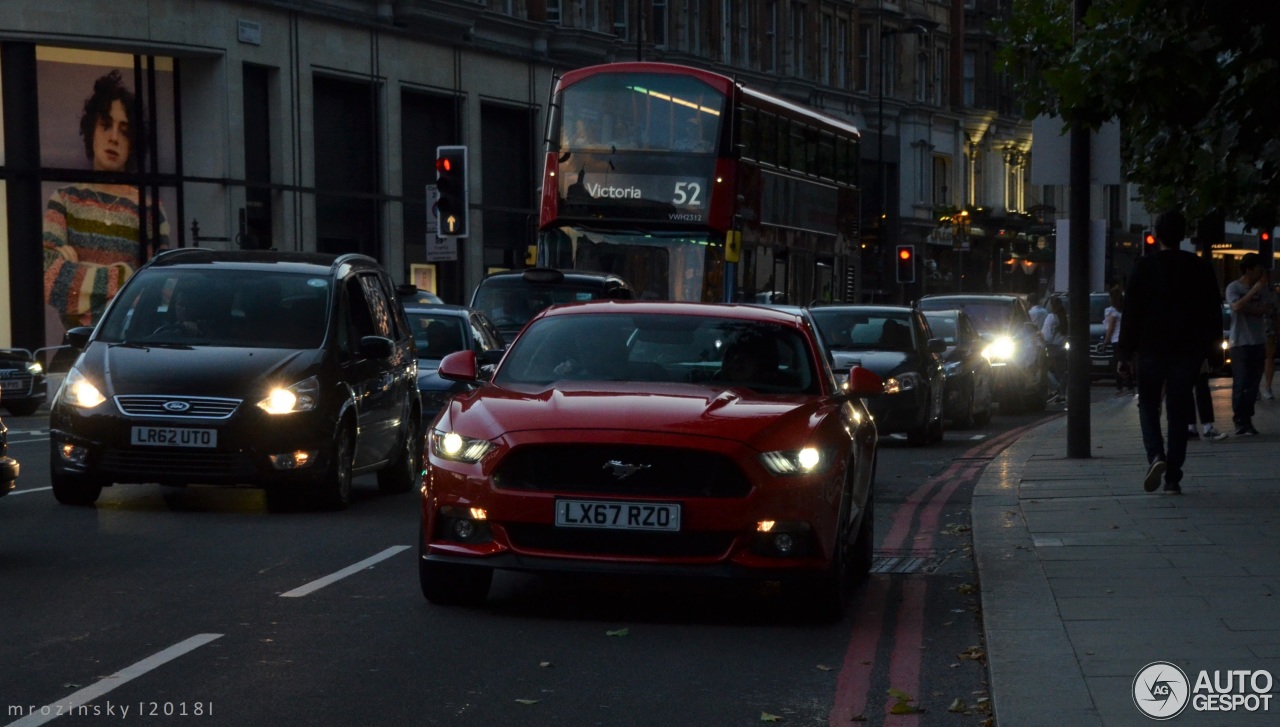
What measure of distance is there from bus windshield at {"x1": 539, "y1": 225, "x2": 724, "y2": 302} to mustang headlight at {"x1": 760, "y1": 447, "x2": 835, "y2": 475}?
674 inches

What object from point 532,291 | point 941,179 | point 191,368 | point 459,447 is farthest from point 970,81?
point 459,447

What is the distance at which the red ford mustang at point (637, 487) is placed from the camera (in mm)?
8758

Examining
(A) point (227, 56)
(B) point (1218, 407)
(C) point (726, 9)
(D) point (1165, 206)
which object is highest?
(C) point (726, 9)

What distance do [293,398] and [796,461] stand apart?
17.7 feet

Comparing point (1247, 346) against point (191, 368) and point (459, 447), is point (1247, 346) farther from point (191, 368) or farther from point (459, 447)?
point (459, 447)

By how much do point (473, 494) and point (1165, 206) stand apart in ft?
47.2

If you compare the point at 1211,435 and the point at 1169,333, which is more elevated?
the point at 1169,333

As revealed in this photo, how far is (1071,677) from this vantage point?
7.21m

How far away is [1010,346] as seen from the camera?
30.3 meters

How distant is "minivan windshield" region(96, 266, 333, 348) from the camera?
14086 mm

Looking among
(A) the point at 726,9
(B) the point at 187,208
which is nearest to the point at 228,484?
(B) the point at 187,208

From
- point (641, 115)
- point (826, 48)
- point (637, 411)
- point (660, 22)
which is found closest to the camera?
point (637, 411)

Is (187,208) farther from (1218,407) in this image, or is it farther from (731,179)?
(1218,407)

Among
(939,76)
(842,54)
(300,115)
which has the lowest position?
(300,115)
